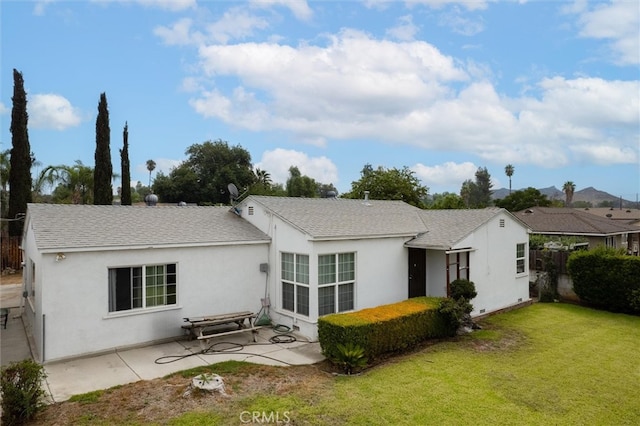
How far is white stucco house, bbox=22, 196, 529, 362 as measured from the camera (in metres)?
9.99

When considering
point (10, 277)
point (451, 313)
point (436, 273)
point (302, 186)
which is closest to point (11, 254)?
point (10, 277)

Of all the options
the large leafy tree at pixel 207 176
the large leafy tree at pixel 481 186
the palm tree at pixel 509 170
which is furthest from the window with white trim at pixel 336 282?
the large leafy tree at pixel 481 186

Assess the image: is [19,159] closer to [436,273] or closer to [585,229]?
[436,273]

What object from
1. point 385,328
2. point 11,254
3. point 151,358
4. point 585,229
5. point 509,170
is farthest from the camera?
point 509,170

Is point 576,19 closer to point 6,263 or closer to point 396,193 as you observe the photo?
point 396,193

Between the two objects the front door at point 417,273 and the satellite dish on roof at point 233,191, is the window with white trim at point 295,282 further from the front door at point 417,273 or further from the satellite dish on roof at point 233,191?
the satellite dish on roof at point 233,191

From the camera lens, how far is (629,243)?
2695 centimetres

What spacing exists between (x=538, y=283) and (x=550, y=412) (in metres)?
12.5

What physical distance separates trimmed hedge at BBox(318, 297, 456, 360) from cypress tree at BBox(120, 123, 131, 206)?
30356 mm

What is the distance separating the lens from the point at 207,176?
63.0 m

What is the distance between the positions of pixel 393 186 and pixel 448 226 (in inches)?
883

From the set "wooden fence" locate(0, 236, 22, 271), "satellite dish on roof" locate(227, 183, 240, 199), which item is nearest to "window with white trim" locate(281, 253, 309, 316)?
"satellite dish on roof" locate(227, 183, 240, 199)

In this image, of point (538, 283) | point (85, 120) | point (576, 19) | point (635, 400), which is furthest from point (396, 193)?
point (635, 400)

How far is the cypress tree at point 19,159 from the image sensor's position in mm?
26266
